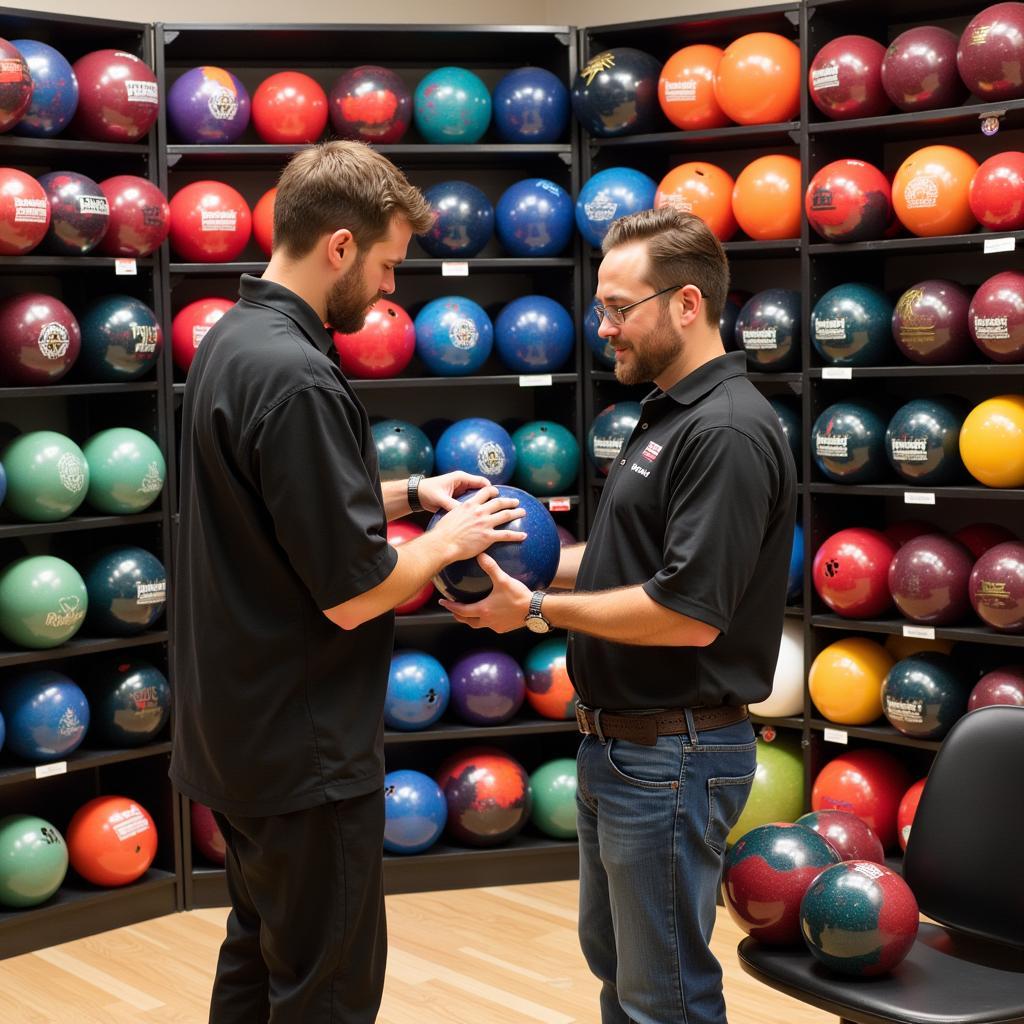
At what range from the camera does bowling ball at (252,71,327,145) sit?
14.5 ft

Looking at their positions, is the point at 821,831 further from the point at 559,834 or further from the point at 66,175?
the point at 66,175

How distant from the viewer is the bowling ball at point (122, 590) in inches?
165

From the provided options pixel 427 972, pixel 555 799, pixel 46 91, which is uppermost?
pixel 46 91

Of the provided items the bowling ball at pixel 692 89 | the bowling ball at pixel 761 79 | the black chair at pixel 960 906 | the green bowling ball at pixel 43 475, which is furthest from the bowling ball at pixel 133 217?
the black chair at pixel 960 906

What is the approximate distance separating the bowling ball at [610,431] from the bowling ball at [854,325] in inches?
25.8

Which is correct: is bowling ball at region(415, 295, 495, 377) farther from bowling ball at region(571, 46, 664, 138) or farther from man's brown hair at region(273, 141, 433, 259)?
man's brown hair at region(273, 141, 433, 259)

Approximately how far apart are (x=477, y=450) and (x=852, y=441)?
1210mm

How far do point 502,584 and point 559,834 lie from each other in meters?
2.42

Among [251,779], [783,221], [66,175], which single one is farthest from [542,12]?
[251,779]

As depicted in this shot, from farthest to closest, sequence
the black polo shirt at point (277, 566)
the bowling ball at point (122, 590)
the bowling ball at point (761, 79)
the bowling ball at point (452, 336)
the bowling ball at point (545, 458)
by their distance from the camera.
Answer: the bowling ball at point (545, 458) < the bowling ball at point (452, 336) < the bowling ball at point (761, 79) < the bowling ball at point (122, 590) < the black polo shirt at point (277, 566)

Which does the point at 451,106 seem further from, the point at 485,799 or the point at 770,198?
the point at 485,799

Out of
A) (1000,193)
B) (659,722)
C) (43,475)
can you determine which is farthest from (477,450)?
(659,722)

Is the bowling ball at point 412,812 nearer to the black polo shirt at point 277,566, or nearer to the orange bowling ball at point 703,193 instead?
the orange bowling ball at point 703,193

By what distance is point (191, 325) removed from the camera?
4.36m
